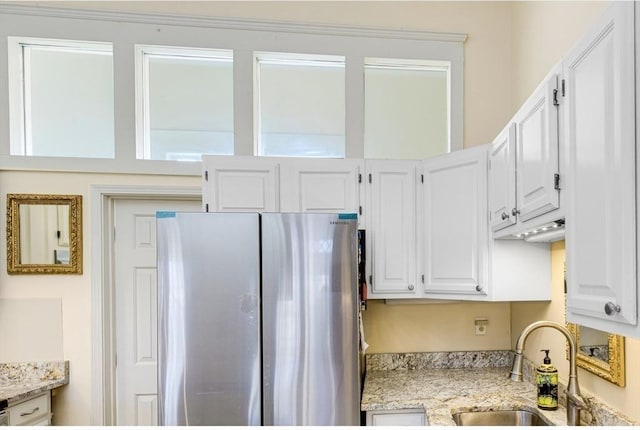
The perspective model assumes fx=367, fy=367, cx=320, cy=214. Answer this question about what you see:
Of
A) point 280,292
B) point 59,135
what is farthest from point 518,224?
point 59,135

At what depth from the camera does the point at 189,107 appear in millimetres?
2559

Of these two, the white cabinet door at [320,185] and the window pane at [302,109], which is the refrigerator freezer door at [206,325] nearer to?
the white cabinet door at [320,185]

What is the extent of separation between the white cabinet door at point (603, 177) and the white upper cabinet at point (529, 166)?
0.34ft

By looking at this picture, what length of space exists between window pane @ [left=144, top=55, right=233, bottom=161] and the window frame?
0.11m

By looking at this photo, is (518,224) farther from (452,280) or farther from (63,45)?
(63,45)

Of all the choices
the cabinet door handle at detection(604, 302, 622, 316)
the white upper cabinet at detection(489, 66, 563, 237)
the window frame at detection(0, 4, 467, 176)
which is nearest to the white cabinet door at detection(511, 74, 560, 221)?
the white upper cabinet at detection(489, 66, 563, 237)

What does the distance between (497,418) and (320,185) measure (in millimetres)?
1521

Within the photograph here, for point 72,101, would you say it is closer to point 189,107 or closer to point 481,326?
point 189,107

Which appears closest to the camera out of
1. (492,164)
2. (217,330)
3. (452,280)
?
(217,330)

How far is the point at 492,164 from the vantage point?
1.89 m

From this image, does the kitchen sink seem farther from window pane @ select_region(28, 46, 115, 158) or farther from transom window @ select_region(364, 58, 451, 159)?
window pane @ select_region(28, 46, 115, 158)

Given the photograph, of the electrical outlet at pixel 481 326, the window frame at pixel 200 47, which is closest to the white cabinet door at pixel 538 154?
the window frame at pixel 200 47

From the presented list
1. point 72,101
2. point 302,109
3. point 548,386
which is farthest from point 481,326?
point 72,101

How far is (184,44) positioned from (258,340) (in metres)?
1.99
